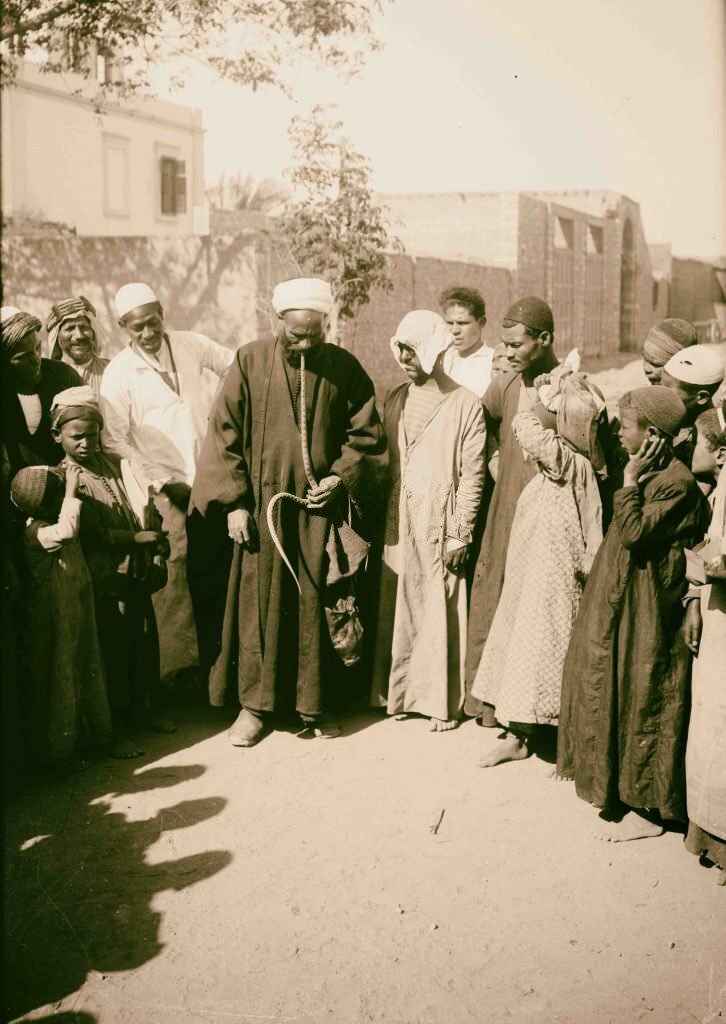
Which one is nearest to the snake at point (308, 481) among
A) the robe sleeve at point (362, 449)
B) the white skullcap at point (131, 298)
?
the robe sleeve at point (362, 449)

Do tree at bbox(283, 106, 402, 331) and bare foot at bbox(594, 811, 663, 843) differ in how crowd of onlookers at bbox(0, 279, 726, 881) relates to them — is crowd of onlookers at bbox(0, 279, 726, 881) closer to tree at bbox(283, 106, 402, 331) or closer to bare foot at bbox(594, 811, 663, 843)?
bare foot at bbox(594, 811, 663, 843)

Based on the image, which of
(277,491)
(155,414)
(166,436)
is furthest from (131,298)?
(277,491)

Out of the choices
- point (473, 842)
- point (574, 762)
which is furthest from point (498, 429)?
point (473, 842)

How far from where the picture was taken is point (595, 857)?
3781 millimetres

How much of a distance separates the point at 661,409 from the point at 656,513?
364 mm

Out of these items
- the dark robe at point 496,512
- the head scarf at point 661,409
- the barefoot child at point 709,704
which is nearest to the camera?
the barefoot child at point 709,704

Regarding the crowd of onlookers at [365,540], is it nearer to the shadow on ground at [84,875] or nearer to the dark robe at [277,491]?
the dark robe at [277,491]

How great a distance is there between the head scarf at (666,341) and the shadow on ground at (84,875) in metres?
2.72

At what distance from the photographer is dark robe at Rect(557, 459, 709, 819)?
146 inches

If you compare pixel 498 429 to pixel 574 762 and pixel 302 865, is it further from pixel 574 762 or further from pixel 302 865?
pixel 302 865

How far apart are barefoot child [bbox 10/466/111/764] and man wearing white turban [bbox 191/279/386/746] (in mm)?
676

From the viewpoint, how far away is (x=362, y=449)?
489 centimetres

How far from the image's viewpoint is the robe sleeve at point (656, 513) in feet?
12.0

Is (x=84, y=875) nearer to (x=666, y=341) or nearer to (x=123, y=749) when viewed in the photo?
(x=123, y=749)
